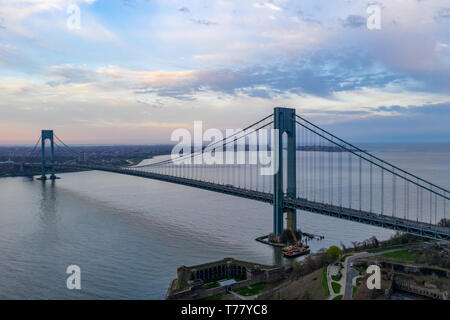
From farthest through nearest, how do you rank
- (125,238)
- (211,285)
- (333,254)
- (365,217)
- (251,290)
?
(125,238)
(365,217)
(333,254)
(211,285)
(251,290)

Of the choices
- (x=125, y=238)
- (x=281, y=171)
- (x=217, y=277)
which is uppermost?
Answer: (x=281, y=171)

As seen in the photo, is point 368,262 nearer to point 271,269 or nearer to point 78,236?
point 271,269

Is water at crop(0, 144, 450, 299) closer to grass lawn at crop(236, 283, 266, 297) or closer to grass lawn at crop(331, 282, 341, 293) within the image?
grass lawn at crop(236, 283, 266, 297)

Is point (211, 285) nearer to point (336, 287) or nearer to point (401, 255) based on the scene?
point (336, 287)

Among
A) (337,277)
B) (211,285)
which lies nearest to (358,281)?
(337,277)

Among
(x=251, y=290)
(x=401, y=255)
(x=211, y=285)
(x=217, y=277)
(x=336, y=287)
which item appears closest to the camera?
(x=336, y=287)
